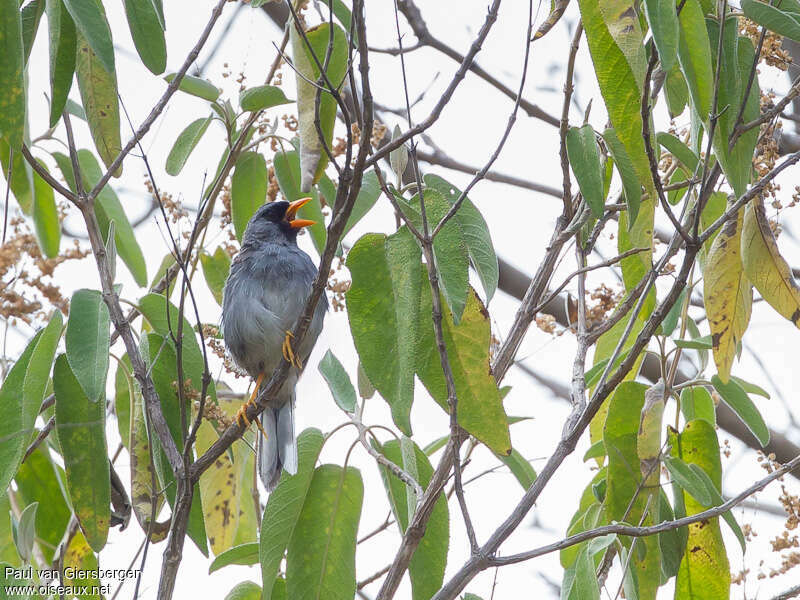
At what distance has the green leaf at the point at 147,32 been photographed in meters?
2.44

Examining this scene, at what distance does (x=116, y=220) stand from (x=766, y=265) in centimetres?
225

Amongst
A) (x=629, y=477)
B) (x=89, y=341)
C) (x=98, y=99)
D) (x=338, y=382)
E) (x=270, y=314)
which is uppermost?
(x=270, y=314)

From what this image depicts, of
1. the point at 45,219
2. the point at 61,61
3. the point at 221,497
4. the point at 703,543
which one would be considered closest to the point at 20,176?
the point at 45,219

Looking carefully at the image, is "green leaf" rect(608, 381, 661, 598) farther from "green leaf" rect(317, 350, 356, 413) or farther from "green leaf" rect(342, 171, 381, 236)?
"green leaf" rect(342, 171, 381, 236)

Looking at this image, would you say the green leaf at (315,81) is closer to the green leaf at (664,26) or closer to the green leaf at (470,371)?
the green leaf at (470,371)

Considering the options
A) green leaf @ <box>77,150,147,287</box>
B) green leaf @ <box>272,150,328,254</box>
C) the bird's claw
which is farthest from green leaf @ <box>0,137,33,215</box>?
the bird's claw

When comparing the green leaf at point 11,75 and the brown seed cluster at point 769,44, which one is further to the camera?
the brown seed cluster at point 769,44

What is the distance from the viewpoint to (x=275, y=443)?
14.0 ft

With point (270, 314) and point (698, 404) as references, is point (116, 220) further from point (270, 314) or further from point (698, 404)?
point (698, 404)

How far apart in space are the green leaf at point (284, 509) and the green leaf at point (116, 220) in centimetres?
105

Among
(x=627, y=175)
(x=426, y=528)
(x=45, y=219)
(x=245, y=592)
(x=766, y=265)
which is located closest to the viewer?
(x=627, y=175)

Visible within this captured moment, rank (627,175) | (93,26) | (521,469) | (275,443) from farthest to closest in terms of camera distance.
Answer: (275,443) < (521,469) < (627,175) < (93,26)

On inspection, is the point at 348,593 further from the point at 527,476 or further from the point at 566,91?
the point at 566,91

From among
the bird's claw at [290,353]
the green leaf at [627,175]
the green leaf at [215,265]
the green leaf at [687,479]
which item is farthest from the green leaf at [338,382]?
the green leaf at [627,175]
